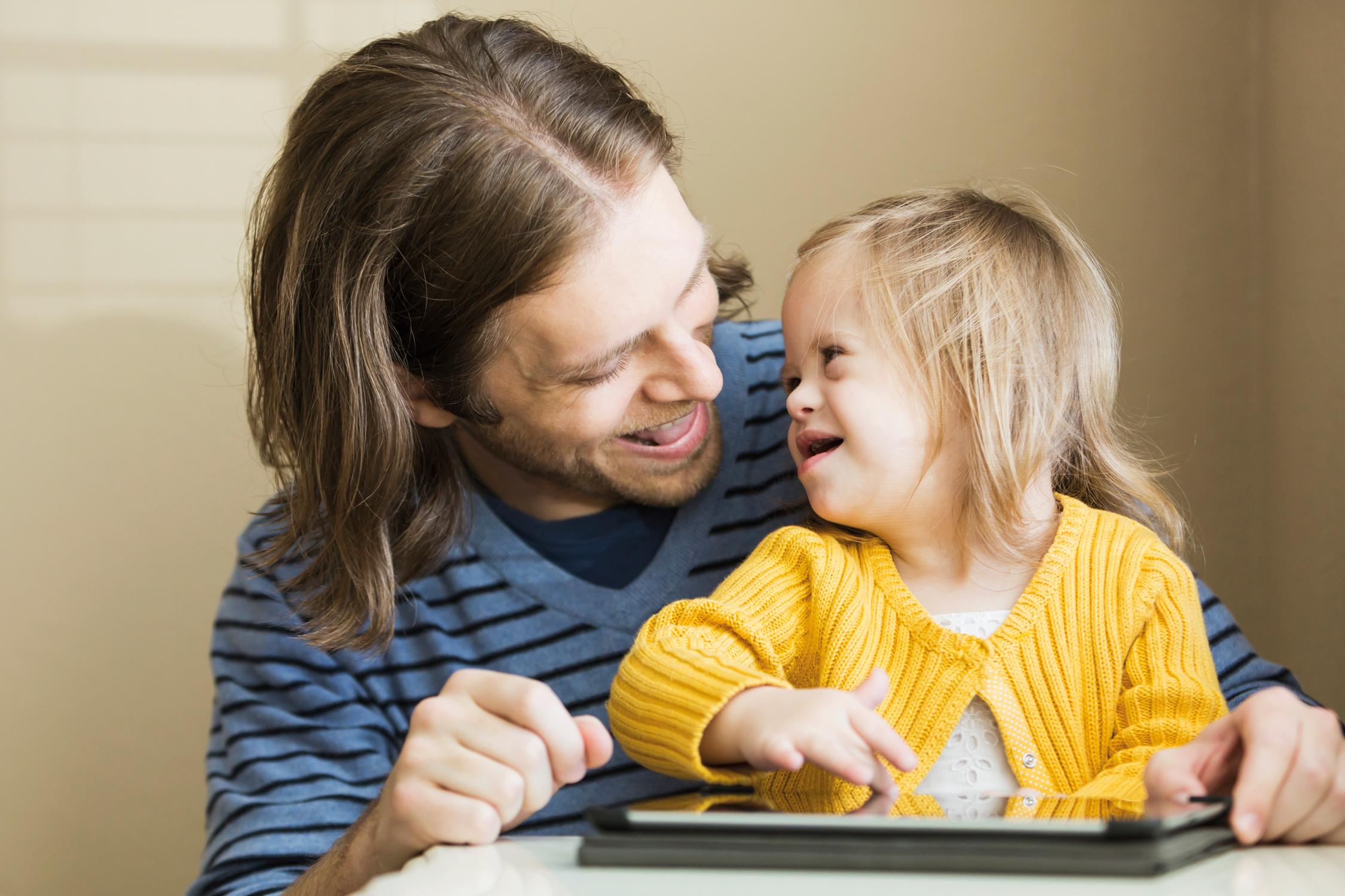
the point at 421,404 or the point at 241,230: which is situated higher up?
the point at 241,230

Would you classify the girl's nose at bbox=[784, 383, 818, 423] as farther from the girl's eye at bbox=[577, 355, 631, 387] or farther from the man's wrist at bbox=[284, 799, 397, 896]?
the man's wrist at bbox=[284, 799, 397, 896]

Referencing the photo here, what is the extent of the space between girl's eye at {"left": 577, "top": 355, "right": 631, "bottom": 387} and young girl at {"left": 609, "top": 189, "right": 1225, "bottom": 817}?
6.3 inches

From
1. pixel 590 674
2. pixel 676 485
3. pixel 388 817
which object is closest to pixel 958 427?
pixel 676 485

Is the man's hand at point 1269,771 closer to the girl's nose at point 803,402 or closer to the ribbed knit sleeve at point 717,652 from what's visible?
the ribbed knit sleeve at point 717,652

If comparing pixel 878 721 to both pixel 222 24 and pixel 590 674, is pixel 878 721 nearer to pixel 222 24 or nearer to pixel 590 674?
pixel 590 674

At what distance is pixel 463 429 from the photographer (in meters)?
1.33

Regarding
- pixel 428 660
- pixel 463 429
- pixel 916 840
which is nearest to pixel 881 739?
pixel 916 840

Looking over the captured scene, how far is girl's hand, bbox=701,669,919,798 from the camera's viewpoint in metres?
0.73

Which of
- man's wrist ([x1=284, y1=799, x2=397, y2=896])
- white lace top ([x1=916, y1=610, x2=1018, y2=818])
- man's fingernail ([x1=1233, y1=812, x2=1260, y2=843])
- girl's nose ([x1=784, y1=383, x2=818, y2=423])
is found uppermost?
girl's nose ([x1=784, y1=383, x2=818, y2=423])

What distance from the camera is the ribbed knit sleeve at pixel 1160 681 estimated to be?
831 mm

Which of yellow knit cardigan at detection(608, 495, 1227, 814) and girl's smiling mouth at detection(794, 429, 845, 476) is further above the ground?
girl's smiling mouth at detection(794, 429, 845, 476)

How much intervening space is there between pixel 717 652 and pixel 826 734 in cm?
16

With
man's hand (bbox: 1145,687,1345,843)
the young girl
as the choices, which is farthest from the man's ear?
man's hand (bbox: 1145,687,1345,843)

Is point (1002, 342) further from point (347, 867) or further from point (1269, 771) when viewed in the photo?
point (347, 867)
